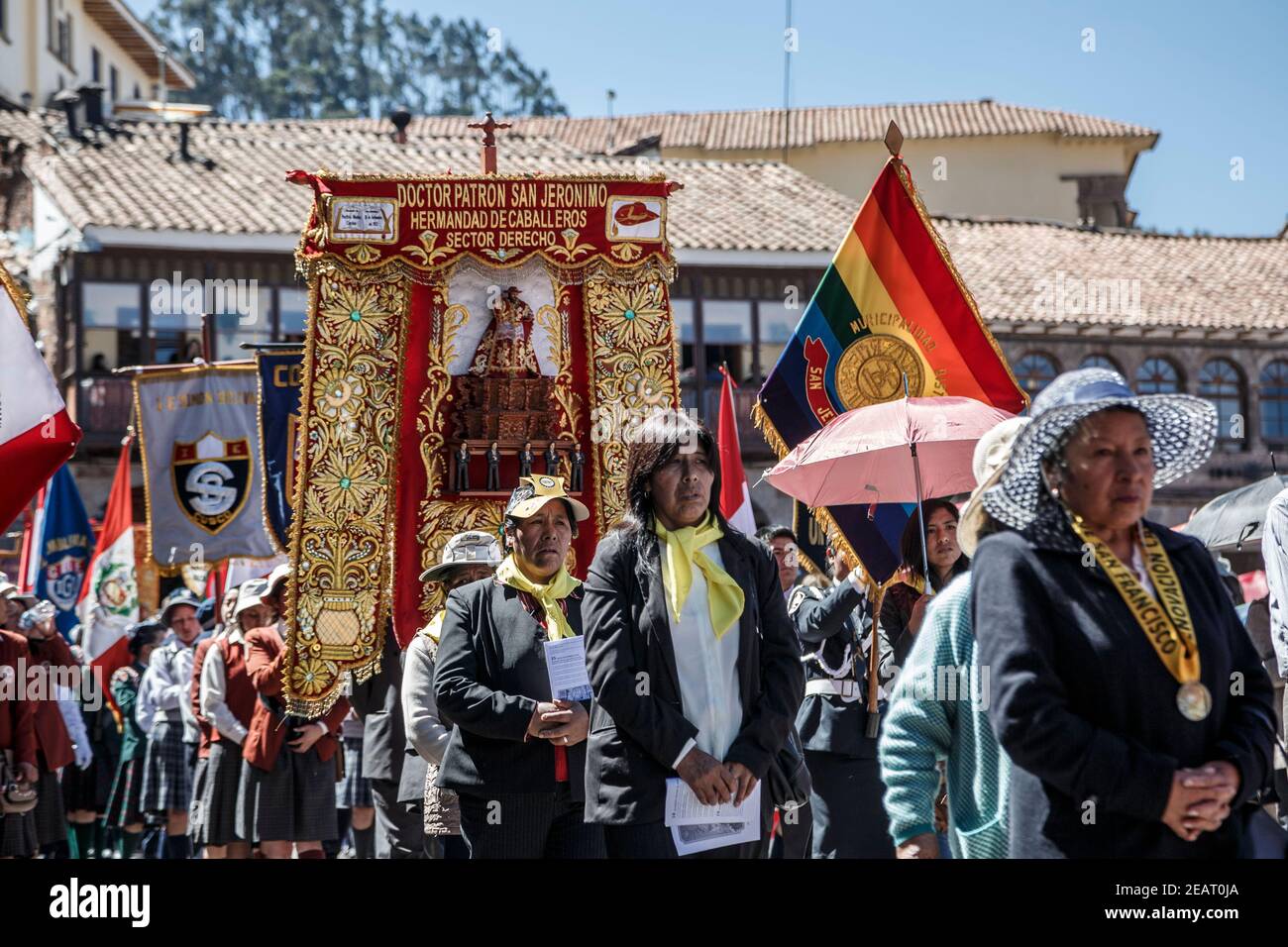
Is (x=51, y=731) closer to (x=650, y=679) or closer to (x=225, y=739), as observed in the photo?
(x=225, y=739)

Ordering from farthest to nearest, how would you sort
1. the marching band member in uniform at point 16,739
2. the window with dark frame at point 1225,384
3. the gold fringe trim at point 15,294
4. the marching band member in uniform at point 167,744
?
the window with dark frame at point 1225,384
the marching band member in uniform at point 167,744
the marching band member in uniform at point 16,739
the gold fringe trim at point 15,294

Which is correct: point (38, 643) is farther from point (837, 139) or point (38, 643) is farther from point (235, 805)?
point (837, 139)

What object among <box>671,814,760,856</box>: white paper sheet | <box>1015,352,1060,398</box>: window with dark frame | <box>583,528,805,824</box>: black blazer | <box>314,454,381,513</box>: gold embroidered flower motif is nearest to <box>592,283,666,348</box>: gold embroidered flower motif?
<box>314,454,381,513</box>: gold embroidered flower motif

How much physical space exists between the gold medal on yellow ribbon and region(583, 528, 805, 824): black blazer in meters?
1.46

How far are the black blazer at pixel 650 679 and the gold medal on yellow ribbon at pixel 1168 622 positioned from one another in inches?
57.5

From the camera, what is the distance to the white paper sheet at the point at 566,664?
207 inches

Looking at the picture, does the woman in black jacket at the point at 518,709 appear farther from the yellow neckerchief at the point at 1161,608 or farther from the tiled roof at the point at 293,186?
the tiled roof at the point at 293,186

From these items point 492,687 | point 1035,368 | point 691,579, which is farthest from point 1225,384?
point 691,579

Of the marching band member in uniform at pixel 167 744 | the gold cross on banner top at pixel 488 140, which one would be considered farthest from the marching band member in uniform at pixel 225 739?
the gold cross on banner top at pixel 488 140

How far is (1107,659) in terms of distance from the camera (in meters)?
3.19

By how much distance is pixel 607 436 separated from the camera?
28.0 ft

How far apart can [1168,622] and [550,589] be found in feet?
9.05

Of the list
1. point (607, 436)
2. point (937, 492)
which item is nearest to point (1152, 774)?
point (937, 492)
